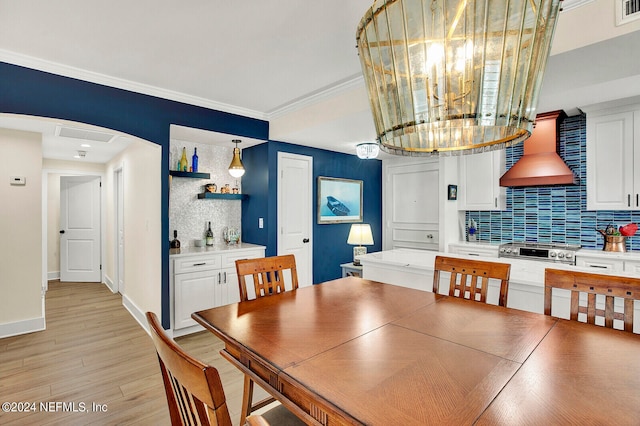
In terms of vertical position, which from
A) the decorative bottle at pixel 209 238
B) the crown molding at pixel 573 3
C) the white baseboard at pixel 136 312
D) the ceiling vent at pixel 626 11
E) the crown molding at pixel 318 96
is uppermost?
the crown molding at pixel 318 96

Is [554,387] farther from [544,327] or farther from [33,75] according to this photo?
[33,75]

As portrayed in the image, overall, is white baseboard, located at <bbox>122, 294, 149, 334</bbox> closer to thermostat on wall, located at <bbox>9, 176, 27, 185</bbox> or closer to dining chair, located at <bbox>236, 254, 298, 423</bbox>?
thermostat on wall, located at <bbox>9, 176, 27, 185</bbox>

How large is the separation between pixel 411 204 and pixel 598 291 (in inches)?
149

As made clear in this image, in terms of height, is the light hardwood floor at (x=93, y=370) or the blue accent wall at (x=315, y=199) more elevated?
the blue accent wall at (x=315, y=199)

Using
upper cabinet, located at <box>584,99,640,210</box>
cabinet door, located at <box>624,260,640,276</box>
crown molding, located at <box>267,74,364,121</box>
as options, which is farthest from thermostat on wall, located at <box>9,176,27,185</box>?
cabinet door, located at <box>624,260,640,276</box>

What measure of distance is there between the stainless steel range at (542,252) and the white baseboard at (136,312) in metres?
4.29

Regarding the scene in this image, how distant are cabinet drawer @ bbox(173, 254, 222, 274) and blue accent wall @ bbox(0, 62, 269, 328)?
14 cm

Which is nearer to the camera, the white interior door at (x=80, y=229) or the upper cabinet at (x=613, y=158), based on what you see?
the upper cabinet at (x=613, y=158)

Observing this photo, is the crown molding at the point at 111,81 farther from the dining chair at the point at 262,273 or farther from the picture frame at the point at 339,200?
the dining chair at the point at 262,273

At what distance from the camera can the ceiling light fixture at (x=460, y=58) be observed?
793mm

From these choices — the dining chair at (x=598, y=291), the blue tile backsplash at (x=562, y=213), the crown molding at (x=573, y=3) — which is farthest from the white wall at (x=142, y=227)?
the blue tile backsplash at (x=562, y=213)

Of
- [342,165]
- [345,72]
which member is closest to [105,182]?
[342,165]

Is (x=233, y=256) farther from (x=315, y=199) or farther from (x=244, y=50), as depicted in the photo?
(x=244, y=50)

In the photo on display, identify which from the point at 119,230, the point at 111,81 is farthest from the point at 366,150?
the point at 119,230
